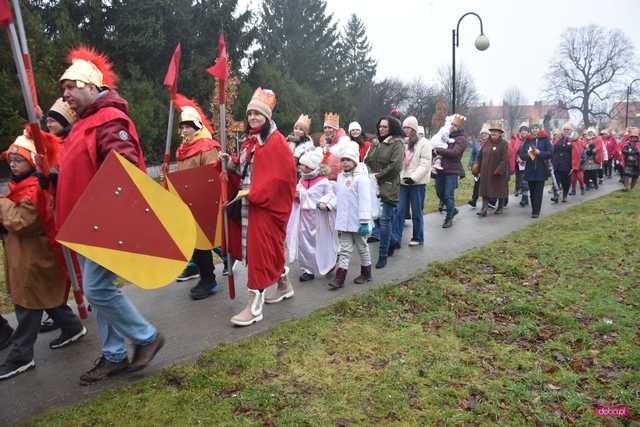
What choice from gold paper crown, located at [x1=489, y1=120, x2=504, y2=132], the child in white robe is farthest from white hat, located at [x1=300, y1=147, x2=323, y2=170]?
gold paper crown, located at [x1=489, y1=120, x2=504, y2=132]

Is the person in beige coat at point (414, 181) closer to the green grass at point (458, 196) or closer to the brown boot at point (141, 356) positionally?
the green grass at point (458, 196)

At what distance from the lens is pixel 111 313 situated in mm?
3307

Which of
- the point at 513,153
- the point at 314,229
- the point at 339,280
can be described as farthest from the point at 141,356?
the point at 513,153

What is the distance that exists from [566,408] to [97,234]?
10.8 ft

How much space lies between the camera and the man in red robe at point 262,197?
14.2ft

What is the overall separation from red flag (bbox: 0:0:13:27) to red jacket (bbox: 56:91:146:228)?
2.24 feet

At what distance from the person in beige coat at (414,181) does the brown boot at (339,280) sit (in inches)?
83.9

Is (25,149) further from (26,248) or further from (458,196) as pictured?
(458,196)

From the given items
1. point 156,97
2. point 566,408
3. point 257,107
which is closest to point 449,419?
point 566,408

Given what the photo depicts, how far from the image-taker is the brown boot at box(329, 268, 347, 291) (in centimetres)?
558

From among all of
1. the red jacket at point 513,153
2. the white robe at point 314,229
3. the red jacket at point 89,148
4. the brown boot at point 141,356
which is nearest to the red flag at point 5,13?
the red jacket at point 89,148

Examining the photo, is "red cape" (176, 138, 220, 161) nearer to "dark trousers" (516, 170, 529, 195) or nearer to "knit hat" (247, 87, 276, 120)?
"knit hat" (247, 87, 276, 120)

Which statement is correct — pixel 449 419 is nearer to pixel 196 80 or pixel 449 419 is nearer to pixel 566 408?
pixel 566 408

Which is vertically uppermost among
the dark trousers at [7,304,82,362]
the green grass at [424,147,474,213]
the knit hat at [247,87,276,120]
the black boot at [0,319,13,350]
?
the knit hat at [247,87,276,120]
